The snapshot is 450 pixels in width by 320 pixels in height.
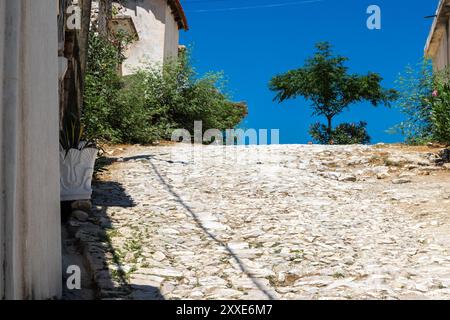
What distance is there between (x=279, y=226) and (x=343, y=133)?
17498 millimetres

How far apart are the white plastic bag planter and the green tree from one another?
59.4ft

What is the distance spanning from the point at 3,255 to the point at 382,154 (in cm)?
1049

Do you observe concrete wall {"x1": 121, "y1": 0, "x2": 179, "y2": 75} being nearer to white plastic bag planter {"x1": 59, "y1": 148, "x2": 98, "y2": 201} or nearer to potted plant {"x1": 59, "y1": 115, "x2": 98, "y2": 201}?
potted plant {"x1": 59, "y1": 115, "x2": 98, "y2": 201}

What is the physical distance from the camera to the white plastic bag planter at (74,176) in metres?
6.63

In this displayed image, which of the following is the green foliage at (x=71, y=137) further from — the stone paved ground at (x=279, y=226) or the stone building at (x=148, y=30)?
the stone building at (x=148, y=30)

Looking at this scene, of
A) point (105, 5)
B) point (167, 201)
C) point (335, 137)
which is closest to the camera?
point (167, 201)

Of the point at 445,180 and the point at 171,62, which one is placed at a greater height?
the point at 171,62

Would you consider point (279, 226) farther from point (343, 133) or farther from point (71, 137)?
point (343, 133)

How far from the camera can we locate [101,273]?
15.4 feet

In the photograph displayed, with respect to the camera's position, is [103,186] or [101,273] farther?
[103,186]

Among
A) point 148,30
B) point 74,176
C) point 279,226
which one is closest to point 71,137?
point 74,176

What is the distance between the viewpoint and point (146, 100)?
61.0 feet

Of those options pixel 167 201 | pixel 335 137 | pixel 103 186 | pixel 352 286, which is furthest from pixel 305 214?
pixel 335 137

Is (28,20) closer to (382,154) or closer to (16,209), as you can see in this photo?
(16,209)
